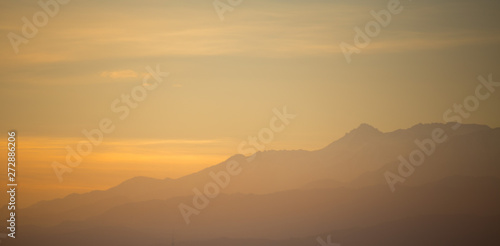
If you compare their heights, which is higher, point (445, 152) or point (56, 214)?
point (445, 152)

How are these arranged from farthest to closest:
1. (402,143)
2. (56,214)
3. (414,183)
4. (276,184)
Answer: (402,143), (414,183), (276,184), (56,214)

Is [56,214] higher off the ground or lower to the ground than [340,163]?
lower

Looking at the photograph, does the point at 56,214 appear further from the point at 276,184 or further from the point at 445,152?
the point at 445,152

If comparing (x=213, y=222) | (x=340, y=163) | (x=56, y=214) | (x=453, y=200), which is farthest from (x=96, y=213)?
(x=453, y=200)

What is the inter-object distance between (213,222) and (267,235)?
13.1m

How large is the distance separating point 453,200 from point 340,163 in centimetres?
3485

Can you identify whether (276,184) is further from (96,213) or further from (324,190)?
(96,213)

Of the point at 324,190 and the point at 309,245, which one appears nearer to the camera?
the point at 309,245

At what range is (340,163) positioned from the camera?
191250mm

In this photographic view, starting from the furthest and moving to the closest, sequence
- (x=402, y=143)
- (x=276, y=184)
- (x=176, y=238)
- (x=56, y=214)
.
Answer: (x=402, y=143) < (x=276, y=184) < (x=56, y=214) < (x=176, y=238)

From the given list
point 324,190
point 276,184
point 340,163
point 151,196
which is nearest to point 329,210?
point 324,190

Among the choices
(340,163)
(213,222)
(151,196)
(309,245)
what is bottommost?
(309,245)

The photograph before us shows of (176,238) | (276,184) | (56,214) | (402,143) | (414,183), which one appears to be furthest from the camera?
(402,143)

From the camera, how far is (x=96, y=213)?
165 metres
